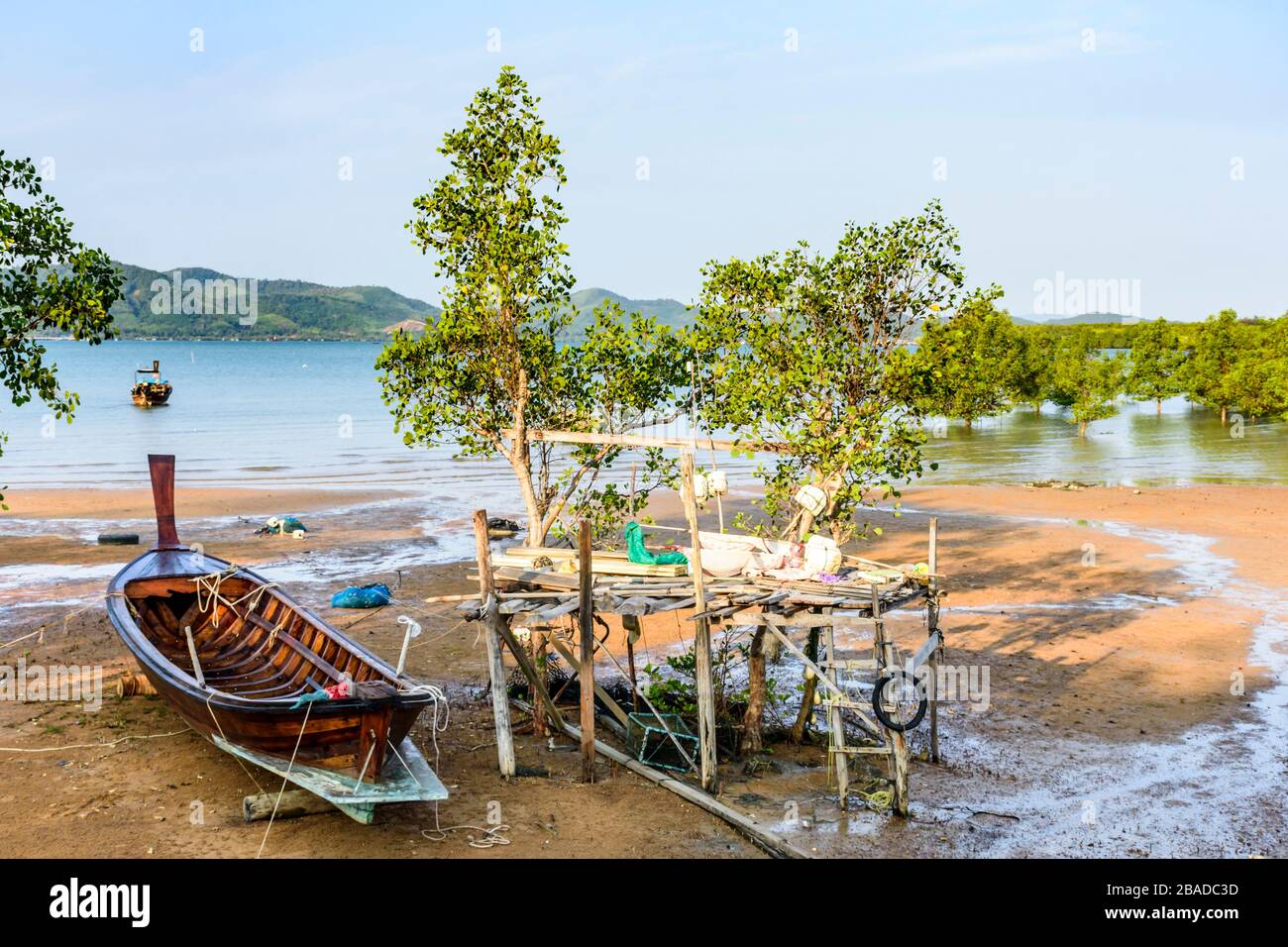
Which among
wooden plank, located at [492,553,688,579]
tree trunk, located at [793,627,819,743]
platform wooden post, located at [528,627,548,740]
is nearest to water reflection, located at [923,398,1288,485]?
tree trunk, located at [793,627,819,743]

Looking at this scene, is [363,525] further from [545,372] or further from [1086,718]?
[1086,718]

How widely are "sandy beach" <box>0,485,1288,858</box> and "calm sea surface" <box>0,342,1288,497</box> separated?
633 inches

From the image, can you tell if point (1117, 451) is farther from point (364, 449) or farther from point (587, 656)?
point (587, 656)

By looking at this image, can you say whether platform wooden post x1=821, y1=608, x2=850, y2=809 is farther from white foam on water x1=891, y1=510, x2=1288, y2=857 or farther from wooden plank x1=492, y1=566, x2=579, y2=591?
wooden plank x1=492, y1=566, x2=579, y2=591

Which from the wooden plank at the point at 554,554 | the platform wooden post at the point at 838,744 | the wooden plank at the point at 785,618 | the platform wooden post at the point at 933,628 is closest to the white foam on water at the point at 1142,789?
the platform wooden post at the point at 933,628

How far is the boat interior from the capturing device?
13.6 metres

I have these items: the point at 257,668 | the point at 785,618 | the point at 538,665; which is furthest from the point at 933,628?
the point at 257,668

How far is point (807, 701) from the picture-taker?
585 inches

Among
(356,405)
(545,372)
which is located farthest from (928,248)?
(356,405)

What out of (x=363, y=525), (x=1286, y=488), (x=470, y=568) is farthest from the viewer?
(x=1286, y=488)

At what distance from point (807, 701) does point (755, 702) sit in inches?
32.0

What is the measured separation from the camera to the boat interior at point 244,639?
44.7 feet

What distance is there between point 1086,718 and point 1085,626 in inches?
216

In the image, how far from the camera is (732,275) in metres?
16.0
